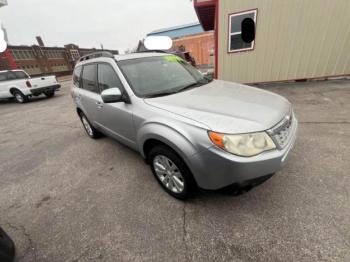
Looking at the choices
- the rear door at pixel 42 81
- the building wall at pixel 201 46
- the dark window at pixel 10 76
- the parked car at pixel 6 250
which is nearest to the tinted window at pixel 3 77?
the dark window at pixel 10 76

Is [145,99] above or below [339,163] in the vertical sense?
above

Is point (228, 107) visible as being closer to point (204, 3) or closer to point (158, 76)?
point (158, 76)

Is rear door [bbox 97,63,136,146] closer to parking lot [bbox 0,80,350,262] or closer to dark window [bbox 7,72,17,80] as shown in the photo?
parking lot [bbox 0,80,350,262]

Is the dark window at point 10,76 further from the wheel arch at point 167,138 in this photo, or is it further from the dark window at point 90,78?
the wheel arch at point 167,138

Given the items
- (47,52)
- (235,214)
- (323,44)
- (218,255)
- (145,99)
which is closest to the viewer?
(218,255)

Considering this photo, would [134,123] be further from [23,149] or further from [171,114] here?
[23,149]

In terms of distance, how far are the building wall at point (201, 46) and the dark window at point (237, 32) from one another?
11.5m

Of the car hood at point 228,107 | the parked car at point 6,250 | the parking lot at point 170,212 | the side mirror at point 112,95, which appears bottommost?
the parking lot at point 170,212

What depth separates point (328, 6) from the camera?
5625mm

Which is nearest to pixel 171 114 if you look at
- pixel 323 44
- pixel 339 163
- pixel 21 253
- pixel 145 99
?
pixel 145 99

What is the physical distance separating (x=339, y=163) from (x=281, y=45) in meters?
5.41

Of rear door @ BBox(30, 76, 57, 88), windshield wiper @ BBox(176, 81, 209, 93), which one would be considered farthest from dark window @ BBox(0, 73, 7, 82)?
windshield wiper @ BBox(176, 81, 209, 93)

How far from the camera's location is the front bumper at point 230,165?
1.53 m

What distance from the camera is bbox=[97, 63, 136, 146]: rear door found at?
94.3 inches
